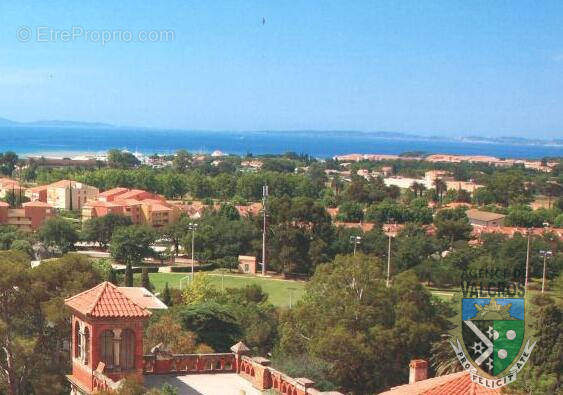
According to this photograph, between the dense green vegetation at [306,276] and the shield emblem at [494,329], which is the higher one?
the shield emblem at [494,329]

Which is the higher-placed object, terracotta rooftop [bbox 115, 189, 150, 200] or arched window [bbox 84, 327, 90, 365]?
arched window [bbox 84, 327, 90, 365]

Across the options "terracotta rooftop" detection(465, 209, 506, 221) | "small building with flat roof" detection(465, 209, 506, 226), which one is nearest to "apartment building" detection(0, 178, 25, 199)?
"small building with flat roof" detection(465, 209, 506, 226)

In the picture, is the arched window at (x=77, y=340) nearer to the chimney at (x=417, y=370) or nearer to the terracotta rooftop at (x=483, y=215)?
the chimney at (x=417, y=370)

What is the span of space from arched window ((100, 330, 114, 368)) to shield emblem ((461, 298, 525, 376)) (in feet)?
19.2

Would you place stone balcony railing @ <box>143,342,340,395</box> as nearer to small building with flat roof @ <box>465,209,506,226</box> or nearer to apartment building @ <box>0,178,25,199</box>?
small building with flat roof @ <box>465,209,506,226</box>

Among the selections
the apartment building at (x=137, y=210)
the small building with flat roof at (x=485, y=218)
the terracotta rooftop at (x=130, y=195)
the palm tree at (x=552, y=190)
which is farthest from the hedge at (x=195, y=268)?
the palm tree at (x=552, y=190)

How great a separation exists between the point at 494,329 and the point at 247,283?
46640 millimetres

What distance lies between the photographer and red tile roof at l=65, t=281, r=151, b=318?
1270cm

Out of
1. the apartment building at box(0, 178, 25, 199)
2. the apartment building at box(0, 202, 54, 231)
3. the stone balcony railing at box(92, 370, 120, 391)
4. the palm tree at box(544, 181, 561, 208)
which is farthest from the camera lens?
the palm tree at box(544, 181, 561, 208)

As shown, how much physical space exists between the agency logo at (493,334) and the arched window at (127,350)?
18.1ft

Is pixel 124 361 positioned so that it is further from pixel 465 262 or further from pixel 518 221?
pixel 518 221

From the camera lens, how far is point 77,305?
13.3 m

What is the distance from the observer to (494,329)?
8.99 meters

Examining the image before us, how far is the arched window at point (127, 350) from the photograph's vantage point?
42.3 feet
